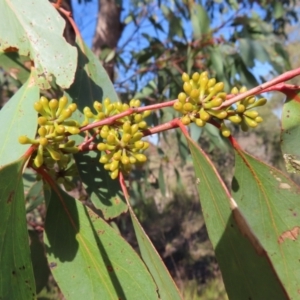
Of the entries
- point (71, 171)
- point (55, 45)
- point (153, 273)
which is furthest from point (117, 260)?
point (55, 45)

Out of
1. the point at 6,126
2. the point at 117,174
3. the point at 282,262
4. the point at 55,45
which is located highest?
the point at 55,45

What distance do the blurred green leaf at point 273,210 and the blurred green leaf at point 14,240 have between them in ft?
1.34

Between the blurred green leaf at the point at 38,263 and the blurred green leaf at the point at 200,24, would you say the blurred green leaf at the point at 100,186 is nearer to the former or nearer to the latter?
the blurred green leaf at the point at 38,263

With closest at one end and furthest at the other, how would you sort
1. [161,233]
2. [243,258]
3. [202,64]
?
1. [243,258]
2. [202,64]
3. [161,233]

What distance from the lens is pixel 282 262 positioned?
2.48ft

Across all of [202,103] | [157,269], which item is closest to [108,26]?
[202,103]

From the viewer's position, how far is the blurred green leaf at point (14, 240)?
70 centimetres

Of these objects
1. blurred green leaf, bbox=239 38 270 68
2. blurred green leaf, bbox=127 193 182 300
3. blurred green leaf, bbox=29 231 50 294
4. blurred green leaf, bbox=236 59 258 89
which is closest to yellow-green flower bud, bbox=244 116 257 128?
blurred green leaf, bbox=127 193 182 300

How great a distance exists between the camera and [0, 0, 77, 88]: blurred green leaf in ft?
2.86

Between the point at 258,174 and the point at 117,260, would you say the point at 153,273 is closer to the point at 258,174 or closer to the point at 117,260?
the point at 117,260

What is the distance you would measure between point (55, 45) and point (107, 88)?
0.23 metres

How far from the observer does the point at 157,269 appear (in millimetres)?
738

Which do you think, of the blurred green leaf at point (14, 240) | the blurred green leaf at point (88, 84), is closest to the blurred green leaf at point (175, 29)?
the blurred green leaf at point (88, 84)

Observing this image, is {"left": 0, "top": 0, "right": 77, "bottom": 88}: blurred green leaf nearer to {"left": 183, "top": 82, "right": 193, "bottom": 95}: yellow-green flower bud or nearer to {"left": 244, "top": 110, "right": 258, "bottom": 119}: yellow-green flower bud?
{"left": 183, "top": 82, "right": 193, "bottom": 95}: yellow-green flower bud
